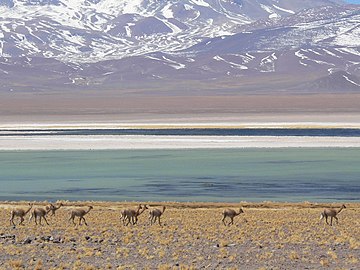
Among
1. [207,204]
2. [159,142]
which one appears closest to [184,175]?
[207,204]

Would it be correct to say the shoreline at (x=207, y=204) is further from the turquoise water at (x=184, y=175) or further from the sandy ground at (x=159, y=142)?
the sandy ground at (x=159, y=142)

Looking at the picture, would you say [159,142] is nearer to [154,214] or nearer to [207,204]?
[207,204]

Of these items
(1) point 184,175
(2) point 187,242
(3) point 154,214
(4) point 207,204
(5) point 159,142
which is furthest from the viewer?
(5) point 159,142

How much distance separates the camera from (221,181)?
3938 cm

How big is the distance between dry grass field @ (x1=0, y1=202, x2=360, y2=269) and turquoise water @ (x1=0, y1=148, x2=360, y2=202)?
7092mm

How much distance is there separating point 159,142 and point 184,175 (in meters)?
21.2

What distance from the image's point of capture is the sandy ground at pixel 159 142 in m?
59.2

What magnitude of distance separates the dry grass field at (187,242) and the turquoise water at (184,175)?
709 cm

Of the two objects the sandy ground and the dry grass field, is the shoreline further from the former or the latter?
the sandy ground

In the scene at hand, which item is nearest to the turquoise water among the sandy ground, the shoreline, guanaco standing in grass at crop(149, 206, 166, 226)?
the shoreline

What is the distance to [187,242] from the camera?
67.8 ft

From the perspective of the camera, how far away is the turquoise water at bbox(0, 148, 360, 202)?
114 feet

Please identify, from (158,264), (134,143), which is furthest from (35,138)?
(158,264)

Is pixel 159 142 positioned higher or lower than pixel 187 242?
higher
